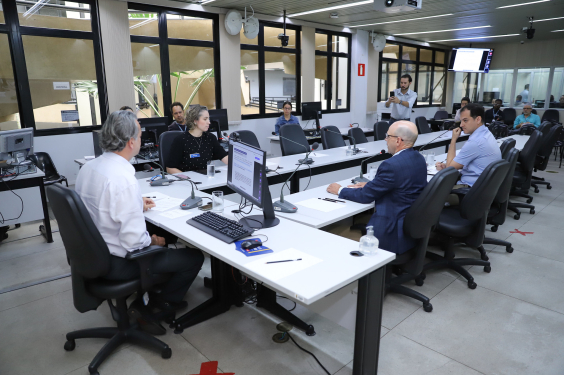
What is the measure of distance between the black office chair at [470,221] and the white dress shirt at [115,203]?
6.81 feet

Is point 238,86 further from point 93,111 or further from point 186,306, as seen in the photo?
Result: point 186,306

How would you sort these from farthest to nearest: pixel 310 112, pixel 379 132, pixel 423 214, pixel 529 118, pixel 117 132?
pixel 529 118, pixel 310 112, pixel 379 132, pixel 423 214, pixel 117 132

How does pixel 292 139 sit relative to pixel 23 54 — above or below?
below

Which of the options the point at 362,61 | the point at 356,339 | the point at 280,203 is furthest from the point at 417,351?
the point at 362,61

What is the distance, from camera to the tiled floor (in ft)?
6.88

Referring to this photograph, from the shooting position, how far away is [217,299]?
260 cm

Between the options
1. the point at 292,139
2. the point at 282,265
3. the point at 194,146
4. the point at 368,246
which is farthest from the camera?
the point at 292,139

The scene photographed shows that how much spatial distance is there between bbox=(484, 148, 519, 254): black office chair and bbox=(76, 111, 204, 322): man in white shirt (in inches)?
102

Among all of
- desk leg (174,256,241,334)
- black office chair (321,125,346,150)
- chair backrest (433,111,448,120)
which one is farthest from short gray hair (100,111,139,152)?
chair backrest (433,111,448,120)

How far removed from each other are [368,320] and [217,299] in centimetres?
116

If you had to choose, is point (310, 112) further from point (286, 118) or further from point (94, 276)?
point (94, 276)

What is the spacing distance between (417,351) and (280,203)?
1185 mm

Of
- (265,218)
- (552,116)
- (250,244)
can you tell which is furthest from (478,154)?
(552,116)

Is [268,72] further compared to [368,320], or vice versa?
[268,72]
